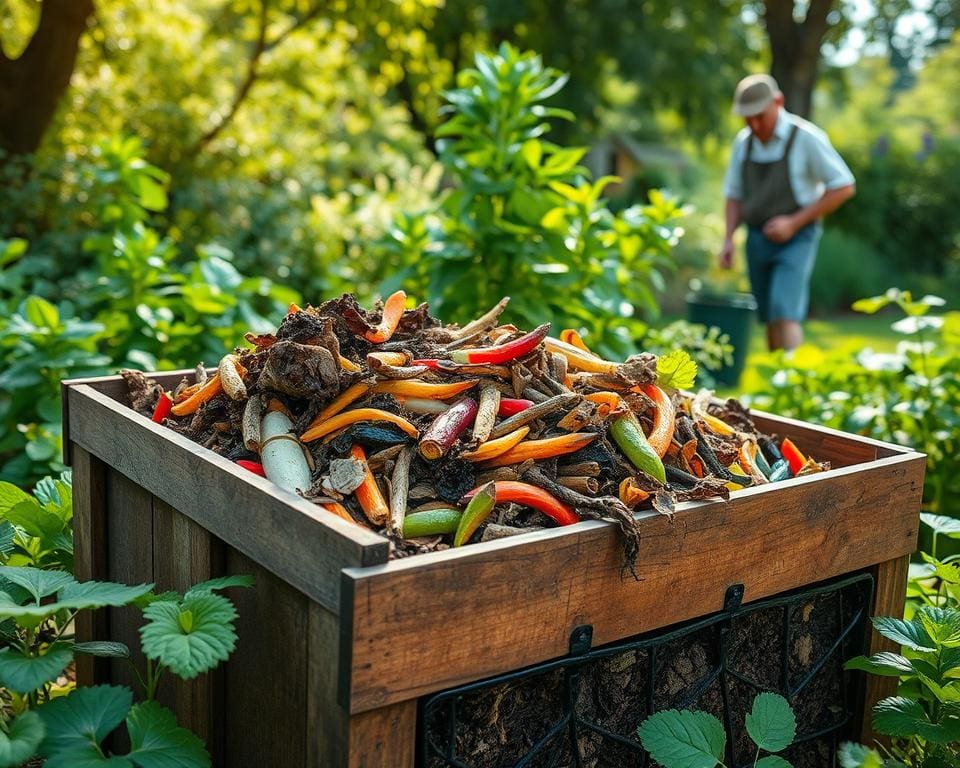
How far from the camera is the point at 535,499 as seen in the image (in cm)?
178

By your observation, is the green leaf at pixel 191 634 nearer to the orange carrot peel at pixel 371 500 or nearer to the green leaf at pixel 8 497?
the orange carrot peel at pixel 371 500

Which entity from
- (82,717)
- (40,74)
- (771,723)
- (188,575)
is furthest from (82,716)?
(40,74)

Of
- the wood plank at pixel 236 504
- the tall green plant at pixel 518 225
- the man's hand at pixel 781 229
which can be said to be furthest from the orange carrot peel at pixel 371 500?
the man's hand at pixel 781 229

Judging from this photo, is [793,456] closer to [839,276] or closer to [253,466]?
[253,466]

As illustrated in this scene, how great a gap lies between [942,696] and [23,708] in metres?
1.65

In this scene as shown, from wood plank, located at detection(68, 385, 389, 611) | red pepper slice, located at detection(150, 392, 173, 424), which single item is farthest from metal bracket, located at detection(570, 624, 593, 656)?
red pepper slice, located at detection(150, 392, 173, 424)

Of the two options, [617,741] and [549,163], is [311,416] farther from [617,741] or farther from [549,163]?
[549,163]

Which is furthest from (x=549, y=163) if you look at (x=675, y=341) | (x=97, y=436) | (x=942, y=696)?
(x=942, y=696)

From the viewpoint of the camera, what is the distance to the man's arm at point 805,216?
5.78 metres

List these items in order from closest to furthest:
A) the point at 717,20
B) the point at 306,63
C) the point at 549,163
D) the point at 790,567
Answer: the point at 790,567
the point at 549,163
the point at 306,63
the point at 717,20

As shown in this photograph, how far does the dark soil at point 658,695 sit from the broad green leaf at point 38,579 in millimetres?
675

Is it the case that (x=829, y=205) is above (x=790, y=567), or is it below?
above

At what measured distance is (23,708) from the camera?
191 centimetres

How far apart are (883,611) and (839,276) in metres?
11.6
